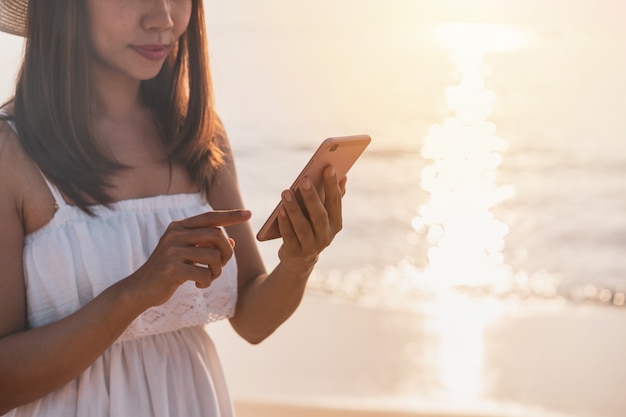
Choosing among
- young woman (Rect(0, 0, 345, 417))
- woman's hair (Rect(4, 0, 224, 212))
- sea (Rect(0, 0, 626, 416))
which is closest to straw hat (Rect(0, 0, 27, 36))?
young woman (Rect(0, 0, 345, 417))

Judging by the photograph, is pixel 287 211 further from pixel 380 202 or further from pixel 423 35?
pixel 423 35

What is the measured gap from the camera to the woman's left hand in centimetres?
221

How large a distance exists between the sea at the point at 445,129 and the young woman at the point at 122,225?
50 cm

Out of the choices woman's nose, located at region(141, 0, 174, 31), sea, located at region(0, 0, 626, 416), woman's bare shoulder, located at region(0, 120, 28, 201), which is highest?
sea, located at region(0, 0, 626, 416)

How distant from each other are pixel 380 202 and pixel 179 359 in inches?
289

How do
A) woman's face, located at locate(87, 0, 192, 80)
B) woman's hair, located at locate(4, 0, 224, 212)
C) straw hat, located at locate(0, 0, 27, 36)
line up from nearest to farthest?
woman's hair, located at locate(4, 0, 224, 212)
woman's face, located at locate(87, 0, 192, 80)
straw hat, located at locate(0, 0, 27, 36)

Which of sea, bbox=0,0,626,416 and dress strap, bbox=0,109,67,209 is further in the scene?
sea, bbox=0,0,626,416

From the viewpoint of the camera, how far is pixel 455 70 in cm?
1605

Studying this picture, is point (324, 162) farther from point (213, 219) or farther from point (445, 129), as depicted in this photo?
point (445, 129)

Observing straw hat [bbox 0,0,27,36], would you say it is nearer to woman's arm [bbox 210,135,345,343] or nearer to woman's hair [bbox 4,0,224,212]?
woman's hair [bbox 4,0,224,212]

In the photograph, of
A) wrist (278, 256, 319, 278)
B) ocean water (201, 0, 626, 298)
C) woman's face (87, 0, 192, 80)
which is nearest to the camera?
woman's face (87, 0, 192, 80)

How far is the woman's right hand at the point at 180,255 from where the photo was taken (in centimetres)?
204

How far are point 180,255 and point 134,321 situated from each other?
0.28 metres

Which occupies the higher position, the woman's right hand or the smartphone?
the smartphone
